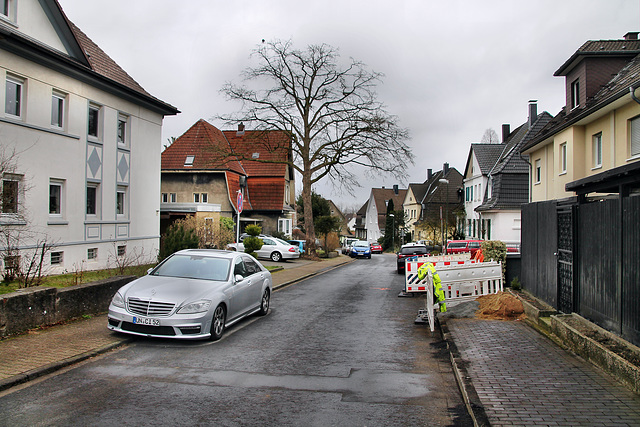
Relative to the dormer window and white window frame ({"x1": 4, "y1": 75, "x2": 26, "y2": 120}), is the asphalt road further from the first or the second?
the dormer window

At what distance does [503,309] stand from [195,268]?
20.5 ft

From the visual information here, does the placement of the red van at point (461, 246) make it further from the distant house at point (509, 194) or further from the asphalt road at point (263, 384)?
the asphalt road at point (263, 384)

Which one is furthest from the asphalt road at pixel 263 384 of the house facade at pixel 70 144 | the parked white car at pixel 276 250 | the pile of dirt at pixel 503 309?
the parked white car at pixel 276 250

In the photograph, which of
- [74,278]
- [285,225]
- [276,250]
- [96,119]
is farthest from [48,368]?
[285,225]

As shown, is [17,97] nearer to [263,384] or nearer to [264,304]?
[264,304]

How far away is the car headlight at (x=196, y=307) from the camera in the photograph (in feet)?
27.0

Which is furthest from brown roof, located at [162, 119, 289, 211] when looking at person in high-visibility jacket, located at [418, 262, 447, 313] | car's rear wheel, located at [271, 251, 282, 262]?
person in high-visibility jacket, located at [418, 262, 447, 313]

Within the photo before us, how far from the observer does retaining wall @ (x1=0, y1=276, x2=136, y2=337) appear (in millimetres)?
7988

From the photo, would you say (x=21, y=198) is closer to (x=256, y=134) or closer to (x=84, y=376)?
(x=84, y=376)

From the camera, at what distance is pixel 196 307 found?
8.33m

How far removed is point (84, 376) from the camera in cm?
645

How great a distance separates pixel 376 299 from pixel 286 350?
7.32 m

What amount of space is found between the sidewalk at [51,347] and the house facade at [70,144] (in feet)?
16.8

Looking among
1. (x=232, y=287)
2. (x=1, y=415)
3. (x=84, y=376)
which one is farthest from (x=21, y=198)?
(x=1, y=415)
